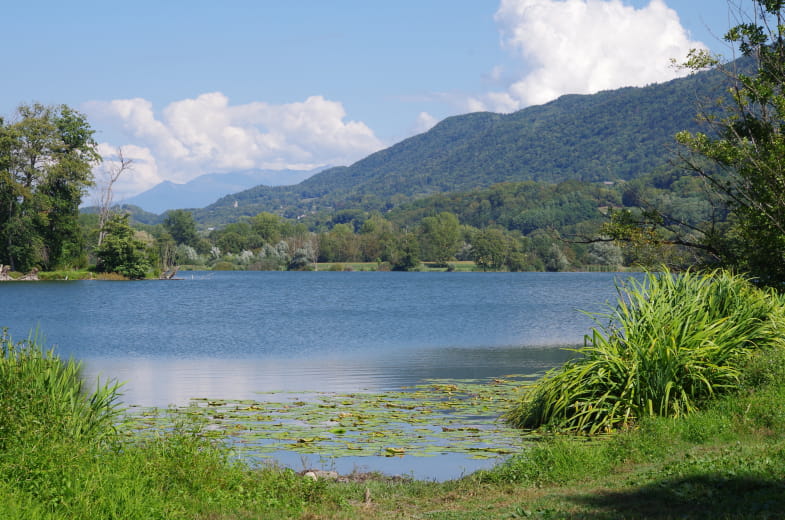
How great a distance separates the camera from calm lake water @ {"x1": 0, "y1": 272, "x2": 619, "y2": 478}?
20.2m

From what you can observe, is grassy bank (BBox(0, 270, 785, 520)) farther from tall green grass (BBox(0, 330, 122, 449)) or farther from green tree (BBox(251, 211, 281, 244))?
green tree (BBox(251, 211, 281, 244))

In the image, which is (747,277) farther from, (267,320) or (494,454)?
(267,320)

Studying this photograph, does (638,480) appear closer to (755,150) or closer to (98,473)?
(98,473)

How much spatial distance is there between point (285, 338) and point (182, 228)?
417ft

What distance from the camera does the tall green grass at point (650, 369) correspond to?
11.8 m

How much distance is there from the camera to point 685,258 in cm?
2230

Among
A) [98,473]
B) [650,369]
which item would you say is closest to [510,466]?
[650,369]

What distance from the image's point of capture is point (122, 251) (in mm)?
80812

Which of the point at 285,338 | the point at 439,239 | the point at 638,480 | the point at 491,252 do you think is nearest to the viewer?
the point at 638,480

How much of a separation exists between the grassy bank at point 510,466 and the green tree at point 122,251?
73577mm

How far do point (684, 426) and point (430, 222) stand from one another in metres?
155

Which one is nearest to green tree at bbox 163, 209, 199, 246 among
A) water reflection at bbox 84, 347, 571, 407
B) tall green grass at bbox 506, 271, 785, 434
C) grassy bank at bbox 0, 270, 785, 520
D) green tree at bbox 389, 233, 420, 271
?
green tree at bbox 389, 233, 420, 271

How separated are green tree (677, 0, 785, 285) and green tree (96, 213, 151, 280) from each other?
70.5m

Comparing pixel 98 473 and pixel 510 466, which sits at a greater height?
pixel 98 473
